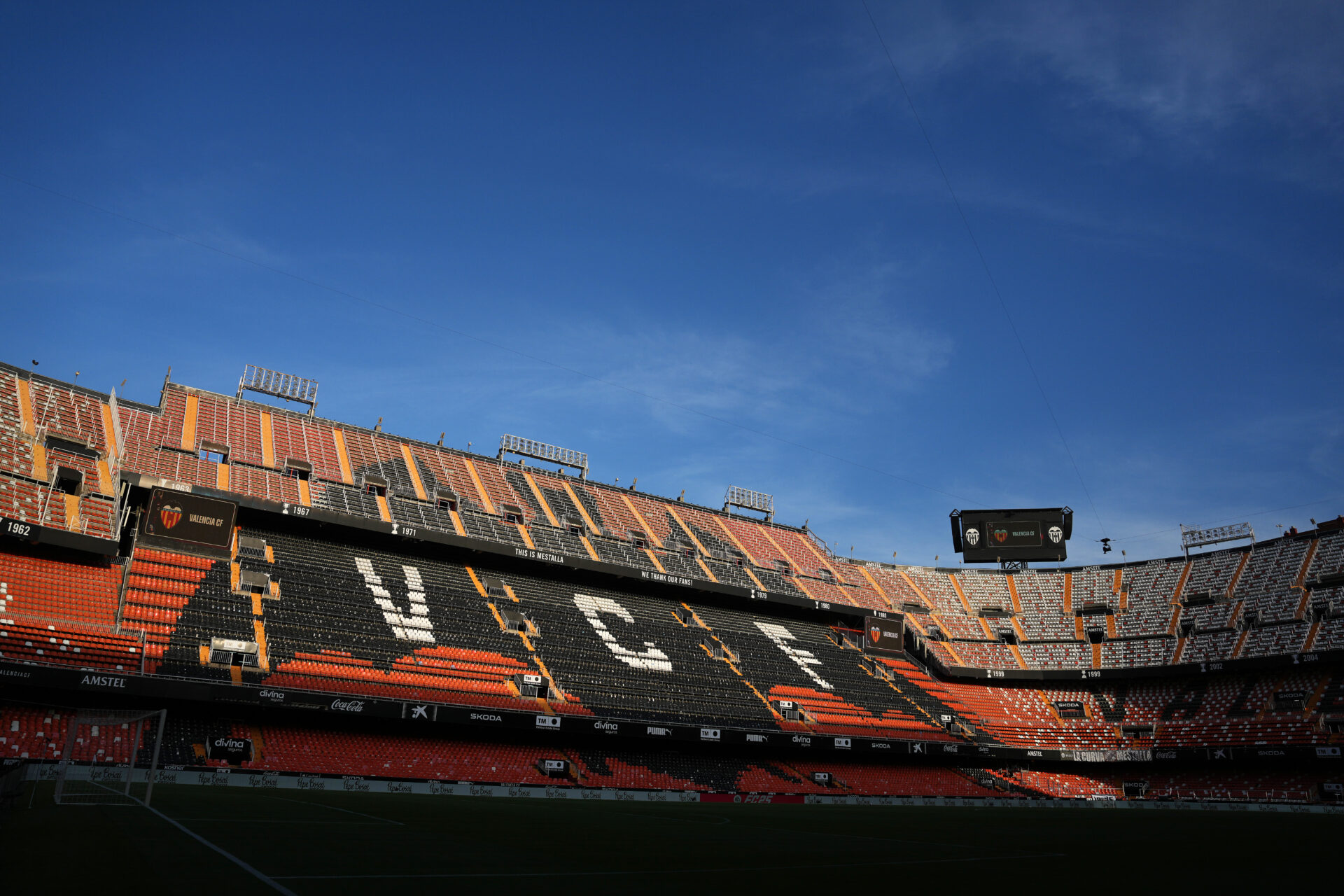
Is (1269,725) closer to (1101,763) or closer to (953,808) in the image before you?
(1101,763)

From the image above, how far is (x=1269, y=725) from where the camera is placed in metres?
52.4

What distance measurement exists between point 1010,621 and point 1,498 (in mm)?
65621

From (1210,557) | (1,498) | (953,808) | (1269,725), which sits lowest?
(953,808)

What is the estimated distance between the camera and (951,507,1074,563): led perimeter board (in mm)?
65250

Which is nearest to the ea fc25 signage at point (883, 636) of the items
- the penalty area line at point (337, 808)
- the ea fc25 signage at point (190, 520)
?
the ea fc25 signage at point (190, 520)

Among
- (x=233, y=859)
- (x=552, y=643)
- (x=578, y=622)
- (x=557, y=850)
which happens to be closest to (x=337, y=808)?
(x=557, y=850)

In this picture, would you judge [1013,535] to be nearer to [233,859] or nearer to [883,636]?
[883,636]

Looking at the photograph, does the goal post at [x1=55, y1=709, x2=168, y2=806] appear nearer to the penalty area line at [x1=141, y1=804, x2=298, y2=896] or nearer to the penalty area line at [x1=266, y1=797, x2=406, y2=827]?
the penalty area line at [x1=266, y1=797, x2=406, y2=827]

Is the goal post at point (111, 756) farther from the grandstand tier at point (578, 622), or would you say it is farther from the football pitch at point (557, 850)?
the grandstand tier at point (578, 622)

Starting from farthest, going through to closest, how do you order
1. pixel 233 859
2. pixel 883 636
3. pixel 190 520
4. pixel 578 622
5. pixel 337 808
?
pixel 883 636 < pixel 578 622 < pixel 190 520 < pixel 337 808 < pixel 233 859

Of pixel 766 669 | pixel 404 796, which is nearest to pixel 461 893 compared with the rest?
pixel 404 796

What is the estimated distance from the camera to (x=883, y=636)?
63.1 metres

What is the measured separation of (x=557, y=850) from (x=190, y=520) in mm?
34935

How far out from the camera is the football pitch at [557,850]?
1073 cm
